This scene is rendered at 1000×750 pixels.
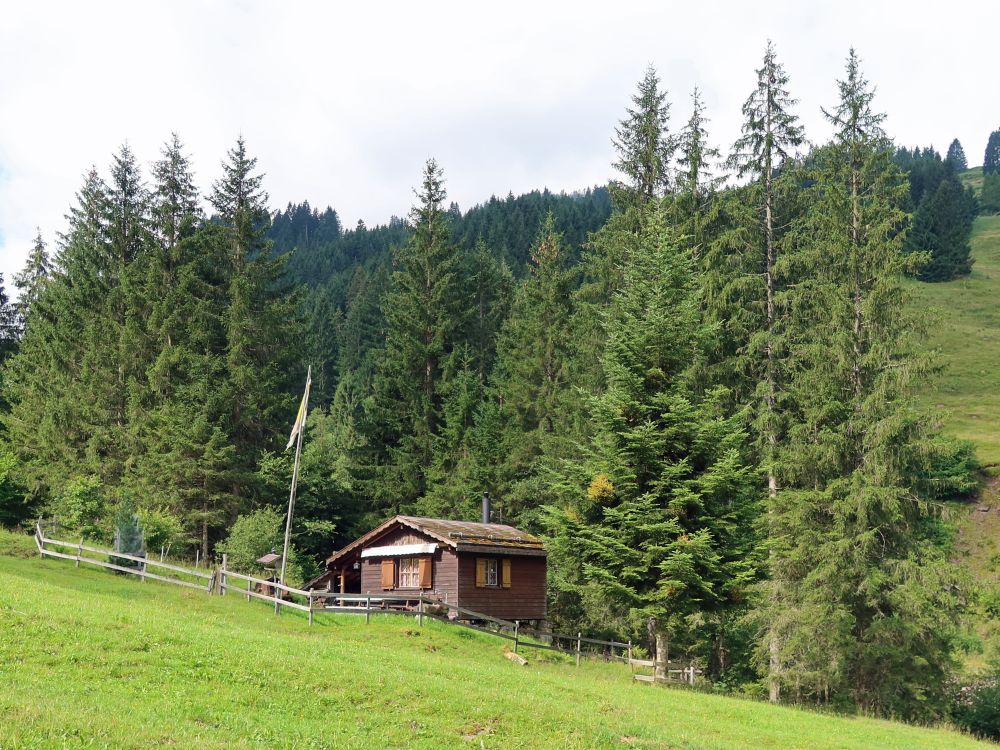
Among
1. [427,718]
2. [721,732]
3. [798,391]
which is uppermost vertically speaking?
[798,391]

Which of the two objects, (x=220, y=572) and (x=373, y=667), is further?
(x=220, y=572)

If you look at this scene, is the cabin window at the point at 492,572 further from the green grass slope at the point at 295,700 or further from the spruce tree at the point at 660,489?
the green grass slope at the point at 295,700

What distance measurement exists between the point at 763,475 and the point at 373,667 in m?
20.3

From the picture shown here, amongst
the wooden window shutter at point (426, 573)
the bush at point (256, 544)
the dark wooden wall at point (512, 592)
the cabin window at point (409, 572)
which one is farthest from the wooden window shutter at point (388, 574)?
the bush at point (256, 544)

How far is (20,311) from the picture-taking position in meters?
75.8

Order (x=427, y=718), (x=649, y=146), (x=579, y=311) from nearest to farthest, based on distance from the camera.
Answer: (x=427, y=718)
(x=649, y=146)
(x=579, y=311)

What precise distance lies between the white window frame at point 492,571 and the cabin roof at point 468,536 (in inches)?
30.4

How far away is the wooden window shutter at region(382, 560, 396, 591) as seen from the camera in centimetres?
3791

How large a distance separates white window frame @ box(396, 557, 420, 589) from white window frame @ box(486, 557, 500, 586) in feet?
10.2

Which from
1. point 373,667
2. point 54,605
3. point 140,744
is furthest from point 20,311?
point 140,744

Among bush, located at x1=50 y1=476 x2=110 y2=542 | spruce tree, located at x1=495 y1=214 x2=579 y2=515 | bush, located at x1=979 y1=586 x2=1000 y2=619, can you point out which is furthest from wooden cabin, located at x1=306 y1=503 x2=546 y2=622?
bush, located at x1=979 y1=586 x2=1000 y2=619

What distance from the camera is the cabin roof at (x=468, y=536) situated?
35.1 metres

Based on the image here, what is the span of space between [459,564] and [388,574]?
4.67 meters

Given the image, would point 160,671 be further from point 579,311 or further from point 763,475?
point 579,311
